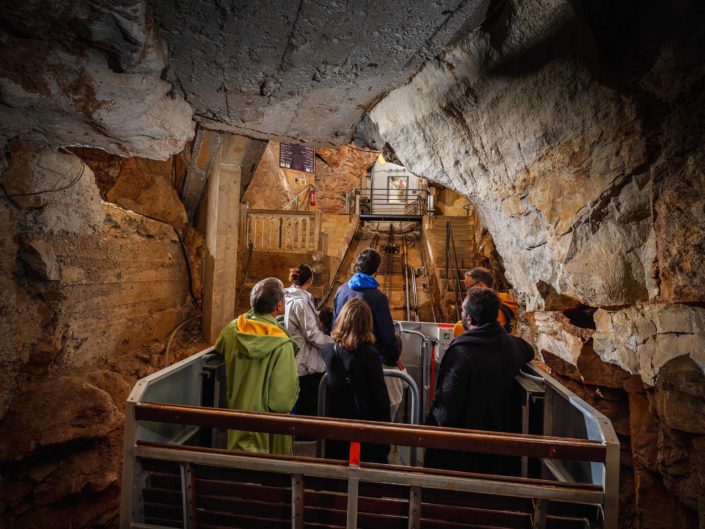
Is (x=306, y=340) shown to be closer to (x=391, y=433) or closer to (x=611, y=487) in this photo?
(x=391, y=433)

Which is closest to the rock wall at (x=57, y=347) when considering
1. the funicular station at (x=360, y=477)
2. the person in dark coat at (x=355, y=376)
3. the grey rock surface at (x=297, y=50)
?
the grey rock surface at (x=297, y=50)

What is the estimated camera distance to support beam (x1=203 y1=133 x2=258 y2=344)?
6.34m

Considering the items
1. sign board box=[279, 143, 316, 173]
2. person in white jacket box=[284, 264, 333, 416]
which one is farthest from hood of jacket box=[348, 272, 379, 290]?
sign board box=[279, 143, 316, 173]

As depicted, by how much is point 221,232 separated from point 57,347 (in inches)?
122

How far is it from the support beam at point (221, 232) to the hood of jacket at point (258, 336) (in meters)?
4.34

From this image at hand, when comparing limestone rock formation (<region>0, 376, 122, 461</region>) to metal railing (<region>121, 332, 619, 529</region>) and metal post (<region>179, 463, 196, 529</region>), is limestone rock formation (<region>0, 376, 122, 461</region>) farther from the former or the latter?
metal post (<region>179, 463, 196, 529</region>)

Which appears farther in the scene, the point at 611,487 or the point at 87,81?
the point at 87,81

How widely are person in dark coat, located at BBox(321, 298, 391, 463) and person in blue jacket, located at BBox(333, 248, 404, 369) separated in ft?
Result: 1.36

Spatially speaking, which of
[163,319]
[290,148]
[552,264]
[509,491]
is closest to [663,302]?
[552,264]

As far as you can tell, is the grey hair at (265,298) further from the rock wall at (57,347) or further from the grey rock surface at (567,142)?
the rock wall at (57,347)

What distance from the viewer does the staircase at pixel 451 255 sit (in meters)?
9.55

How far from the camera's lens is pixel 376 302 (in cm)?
283

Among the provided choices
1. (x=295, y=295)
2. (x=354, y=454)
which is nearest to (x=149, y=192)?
(x=295, y=295)

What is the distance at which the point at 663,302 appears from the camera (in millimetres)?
2689
